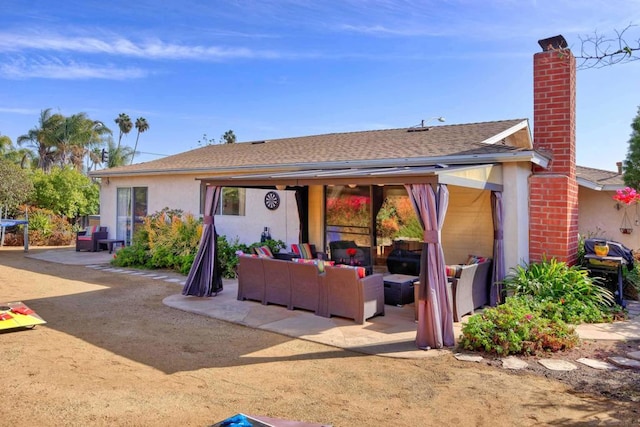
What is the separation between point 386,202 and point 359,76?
7.10 metres

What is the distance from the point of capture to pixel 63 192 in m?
19.6

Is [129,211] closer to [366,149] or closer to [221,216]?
[221,216]

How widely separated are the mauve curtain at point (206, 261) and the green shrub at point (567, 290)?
5.45m

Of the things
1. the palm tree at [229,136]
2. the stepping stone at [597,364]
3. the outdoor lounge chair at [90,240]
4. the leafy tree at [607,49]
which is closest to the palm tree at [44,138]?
the palm tree at [229,136]

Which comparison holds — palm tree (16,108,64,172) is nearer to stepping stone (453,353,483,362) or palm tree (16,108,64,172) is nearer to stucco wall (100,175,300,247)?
stucco wall (100,175,300,247)

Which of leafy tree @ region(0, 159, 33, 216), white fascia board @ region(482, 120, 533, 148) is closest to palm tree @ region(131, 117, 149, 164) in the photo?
leafy tree @ region(0, 159, 33, 216)

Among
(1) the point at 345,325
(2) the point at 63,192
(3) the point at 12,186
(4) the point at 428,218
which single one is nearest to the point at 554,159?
(4) the point at 428,218

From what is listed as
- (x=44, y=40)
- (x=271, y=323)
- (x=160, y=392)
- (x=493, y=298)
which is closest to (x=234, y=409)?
(x=160, y=392)

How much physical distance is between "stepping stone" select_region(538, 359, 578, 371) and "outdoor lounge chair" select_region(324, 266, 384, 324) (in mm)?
2498

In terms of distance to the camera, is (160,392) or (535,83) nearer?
(160,392)

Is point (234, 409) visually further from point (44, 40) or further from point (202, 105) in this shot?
point (202, 105)

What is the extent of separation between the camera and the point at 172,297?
27.5ft

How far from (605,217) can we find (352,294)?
399 inches

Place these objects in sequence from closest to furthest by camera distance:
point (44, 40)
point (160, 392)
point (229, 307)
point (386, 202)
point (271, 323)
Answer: point (160, 392)
point (271, 323)
point (229, 307)
point (386, 202)
point (44, 40)
